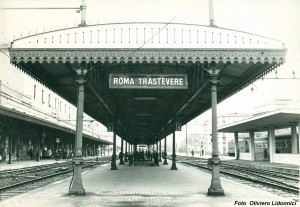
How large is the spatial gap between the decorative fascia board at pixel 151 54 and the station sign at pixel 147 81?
1.54ft

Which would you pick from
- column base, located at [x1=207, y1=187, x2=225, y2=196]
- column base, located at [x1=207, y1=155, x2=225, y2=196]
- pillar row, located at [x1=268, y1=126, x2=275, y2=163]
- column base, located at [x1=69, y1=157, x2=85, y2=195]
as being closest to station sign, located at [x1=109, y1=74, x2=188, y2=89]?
column base, located at [x1=207, y1=155, x2=225, y2=196]

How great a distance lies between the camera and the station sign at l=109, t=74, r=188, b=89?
9.54 metres

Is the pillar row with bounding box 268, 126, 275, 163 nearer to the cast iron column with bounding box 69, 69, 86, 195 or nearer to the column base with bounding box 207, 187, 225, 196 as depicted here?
the column base with bounding box 207, 187, 225, 196

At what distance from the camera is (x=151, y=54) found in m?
9.30

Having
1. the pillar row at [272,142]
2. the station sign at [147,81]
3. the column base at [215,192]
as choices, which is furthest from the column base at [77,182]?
the pillar row at [272,142]

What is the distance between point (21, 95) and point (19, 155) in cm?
789

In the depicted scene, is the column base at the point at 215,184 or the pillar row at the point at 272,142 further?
the pillar row at the point at 272,142

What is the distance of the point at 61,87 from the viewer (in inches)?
540

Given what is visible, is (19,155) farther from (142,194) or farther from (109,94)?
(142,194)

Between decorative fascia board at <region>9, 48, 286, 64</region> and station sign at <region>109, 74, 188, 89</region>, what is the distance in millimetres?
470

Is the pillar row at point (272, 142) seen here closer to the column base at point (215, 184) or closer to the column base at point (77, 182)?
the column base at point (215, 184)

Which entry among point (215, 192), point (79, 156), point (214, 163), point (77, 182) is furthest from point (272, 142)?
point (77, 182)

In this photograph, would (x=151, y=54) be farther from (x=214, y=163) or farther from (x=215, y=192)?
(x=215, y=192)

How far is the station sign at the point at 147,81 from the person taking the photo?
954cm
